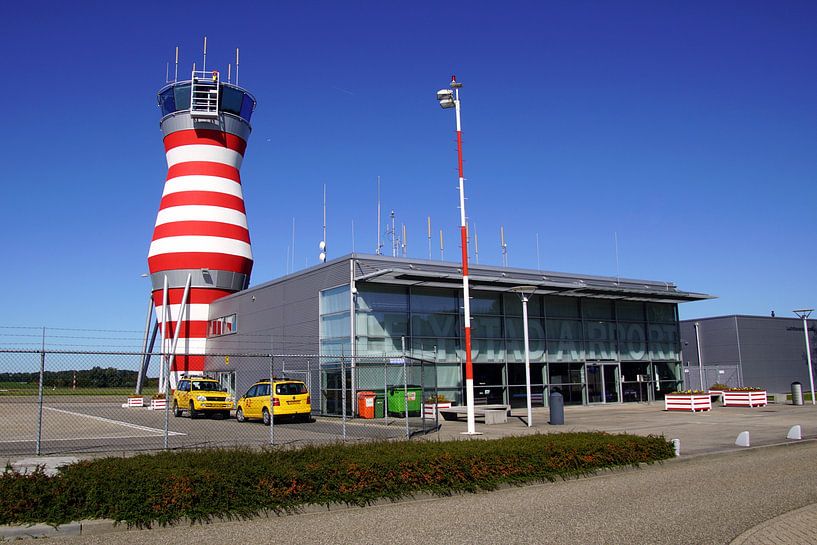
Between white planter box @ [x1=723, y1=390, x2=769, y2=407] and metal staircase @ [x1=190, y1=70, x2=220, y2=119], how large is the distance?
3464 centimetres

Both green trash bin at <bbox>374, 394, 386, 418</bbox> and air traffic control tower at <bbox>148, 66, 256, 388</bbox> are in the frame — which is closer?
green trash bin at <bbox>374, 394, 386, 418</bbox>

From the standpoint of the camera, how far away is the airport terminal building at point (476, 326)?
3083cm

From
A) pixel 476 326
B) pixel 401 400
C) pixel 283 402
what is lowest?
pixel 401 400

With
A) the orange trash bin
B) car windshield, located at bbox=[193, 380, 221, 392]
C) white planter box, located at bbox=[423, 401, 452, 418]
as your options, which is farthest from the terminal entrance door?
car windshield, located at bbox=[193, 380, 221, 392]

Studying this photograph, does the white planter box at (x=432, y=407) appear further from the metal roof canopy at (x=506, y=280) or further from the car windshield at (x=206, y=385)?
the car windshield at (x=206, y=385)

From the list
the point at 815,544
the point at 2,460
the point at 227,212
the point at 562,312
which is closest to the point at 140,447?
the point at 2,460

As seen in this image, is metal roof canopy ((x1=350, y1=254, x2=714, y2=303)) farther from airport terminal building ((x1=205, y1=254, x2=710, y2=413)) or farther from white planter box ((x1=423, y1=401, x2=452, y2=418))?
white planter box ((x1=423, y1=401, x2=452, y2=418))

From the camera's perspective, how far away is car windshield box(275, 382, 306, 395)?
25281 mm

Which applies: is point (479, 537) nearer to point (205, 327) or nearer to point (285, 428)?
point (285, 428)

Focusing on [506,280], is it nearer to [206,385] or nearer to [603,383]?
[603,383]

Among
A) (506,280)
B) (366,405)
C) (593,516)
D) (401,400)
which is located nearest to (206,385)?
(366,405)

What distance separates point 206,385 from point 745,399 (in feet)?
85.5

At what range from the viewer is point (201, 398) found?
96.3 ft

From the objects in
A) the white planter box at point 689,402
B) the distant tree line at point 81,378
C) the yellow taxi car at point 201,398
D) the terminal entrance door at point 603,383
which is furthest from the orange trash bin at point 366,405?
the terminal entrance door at point 603,383
